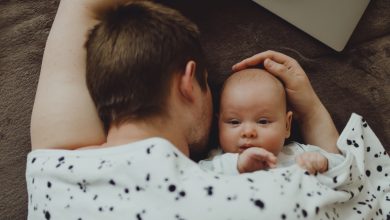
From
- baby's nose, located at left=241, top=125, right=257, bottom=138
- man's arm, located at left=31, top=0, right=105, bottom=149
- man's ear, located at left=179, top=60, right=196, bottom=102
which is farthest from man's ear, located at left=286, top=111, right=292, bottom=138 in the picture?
man's arm, located at left=31, top=0, right=105, bottom=149

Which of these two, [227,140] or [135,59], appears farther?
[227,140]

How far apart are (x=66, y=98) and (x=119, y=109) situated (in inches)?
5.8

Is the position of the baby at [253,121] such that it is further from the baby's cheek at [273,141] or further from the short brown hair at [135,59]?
the short brown hair at [135,59]

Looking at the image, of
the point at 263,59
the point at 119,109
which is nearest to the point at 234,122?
the point at 263,59

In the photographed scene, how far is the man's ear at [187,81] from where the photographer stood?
1004mm

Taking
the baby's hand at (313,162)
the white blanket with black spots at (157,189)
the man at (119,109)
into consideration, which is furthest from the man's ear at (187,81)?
the baby's hand at (313,162)

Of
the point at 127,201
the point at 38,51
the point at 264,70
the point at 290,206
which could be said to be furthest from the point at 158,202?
the point at 38,51

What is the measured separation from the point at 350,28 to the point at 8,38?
953 mm

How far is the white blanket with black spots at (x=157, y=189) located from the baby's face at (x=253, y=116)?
153 millimetres

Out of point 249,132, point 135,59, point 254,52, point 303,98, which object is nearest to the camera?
point 135,59

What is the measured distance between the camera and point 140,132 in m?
0.98

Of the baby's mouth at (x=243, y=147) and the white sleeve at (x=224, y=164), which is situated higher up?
the baby's mouth at (x=243, y=147)

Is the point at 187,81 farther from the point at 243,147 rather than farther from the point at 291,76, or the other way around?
the point at 291,76

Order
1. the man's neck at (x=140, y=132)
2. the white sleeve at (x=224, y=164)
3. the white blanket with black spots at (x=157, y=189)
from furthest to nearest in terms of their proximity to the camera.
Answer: the white sleeve at (x=224, y=164) < the man's neck at (x=140, y=132) < the white blanket with black spots at (x=157, y=189)
